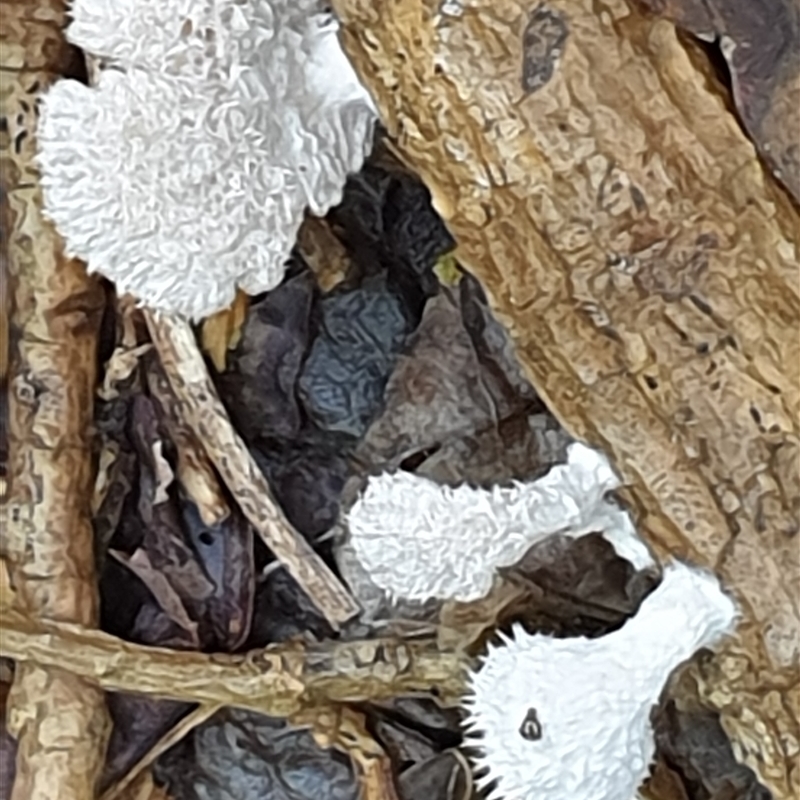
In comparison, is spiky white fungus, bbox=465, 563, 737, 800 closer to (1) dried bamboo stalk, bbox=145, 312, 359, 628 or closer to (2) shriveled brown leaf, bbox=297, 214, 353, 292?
(1) dried bamboo stalk, bbox=145, 312, 359, 628

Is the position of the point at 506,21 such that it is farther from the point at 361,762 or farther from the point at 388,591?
the point at 361,762

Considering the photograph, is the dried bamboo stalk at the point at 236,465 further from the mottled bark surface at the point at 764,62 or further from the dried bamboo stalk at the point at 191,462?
the mottled bark surface at the point at 764,62

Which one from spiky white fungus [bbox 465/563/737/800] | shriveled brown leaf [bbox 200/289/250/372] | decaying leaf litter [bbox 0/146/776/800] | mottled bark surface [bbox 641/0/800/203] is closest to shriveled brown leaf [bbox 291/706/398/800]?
decaying leaf litter [bbox 0/146/776/800]

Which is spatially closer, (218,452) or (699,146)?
(699,146)

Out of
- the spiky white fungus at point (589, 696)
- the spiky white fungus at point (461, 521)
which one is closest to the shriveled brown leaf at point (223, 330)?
the spiky white fungus at point (461, 521)

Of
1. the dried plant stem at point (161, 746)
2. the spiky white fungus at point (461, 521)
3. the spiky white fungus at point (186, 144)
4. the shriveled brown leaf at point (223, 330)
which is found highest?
the spiky white fungus at point (186, 144)

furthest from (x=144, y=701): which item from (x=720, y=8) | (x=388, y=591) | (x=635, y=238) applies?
(x=720, y=8)

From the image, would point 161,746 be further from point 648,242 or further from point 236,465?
point 648,242
